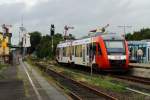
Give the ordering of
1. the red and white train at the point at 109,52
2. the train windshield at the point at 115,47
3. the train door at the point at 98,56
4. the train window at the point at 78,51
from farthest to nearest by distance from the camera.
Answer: the train window at the point at 78,51, the train door at the point at 98,56, the train windshield at the point at 115,47, the red and white train at the point at 109,52

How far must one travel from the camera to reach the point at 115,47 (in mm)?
37719

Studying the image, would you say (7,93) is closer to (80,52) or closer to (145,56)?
(80,52)

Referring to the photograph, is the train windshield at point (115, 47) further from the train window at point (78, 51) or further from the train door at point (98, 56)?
the train window at point (78, 51)

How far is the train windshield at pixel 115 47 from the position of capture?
37.5 meters

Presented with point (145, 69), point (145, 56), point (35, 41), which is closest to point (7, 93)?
point (145, 69)

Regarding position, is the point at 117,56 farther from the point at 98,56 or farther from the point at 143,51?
the point at 143,51

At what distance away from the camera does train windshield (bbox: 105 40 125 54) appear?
1475 inches

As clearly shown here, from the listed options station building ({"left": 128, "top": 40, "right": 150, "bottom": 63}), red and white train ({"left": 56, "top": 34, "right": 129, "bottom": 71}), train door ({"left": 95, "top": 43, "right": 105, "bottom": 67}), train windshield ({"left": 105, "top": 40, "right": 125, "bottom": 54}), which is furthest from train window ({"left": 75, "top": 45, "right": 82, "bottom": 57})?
station building ({"left": 128, "top": 40, "right": 150, "bottom": 63})

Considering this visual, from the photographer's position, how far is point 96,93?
21672mm

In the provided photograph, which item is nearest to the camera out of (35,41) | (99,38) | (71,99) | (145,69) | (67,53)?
(71,99)

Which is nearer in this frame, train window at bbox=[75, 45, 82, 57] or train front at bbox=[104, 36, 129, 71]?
train front at bbox=[104, 36, 129, 71]

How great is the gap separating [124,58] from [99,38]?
2.48m

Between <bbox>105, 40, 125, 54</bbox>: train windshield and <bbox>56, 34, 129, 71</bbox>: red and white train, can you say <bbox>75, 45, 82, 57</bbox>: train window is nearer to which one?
<bbox>56, 34, 129, 71</bbox>: red and white train

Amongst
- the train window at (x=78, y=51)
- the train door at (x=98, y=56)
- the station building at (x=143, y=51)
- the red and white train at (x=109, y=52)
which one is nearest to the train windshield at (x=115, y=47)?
the red and white train at (x=109, y=52)
